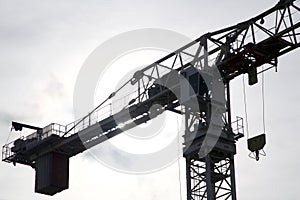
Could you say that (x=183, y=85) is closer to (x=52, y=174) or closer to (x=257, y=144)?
(x=257, y=144)

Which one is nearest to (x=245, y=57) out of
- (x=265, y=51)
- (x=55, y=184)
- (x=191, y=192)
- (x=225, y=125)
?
(x=265, y=51)

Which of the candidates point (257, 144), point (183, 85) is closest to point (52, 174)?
point (183, 85)

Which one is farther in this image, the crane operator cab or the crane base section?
the crane base section

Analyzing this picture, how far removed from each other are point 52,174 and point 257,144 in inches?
925

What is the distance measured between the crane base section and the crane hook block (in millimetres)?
22684

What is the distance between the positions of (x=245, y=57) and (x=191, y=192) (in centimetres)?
1091

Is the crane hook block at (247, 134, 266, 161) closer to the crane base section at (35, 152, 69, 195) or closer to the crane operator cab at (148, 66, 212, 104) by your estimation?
the crane operator cab at (148, 66, 212, 104)

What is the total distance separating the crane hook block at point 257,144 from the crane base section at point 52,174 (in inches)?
893

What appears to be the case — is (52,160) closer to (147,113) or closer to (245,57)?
(147,113)

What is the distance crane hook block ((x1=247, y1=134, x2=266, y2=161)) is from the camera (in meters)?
55.2

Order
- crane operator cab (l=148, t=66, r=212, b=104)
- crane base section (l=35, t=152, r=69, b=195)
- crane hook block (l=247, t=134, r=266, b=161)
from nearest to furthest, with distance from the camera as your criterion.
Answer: crane hook block (l=247, t=134, r=266, b=161) < crane operator cab (l=148, t=66, r=212, b=104) < crane base section (l=35, t=152, r=69, b=195)

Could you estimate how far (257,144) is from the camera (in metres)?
55.5

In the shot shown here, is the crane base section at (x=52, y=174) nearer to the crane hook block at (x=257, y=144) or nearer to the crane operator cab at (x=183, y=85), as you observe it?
the crane operator cab at (x=183, y=85)

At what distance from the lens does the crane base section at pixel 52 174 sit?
71438 millimetres
